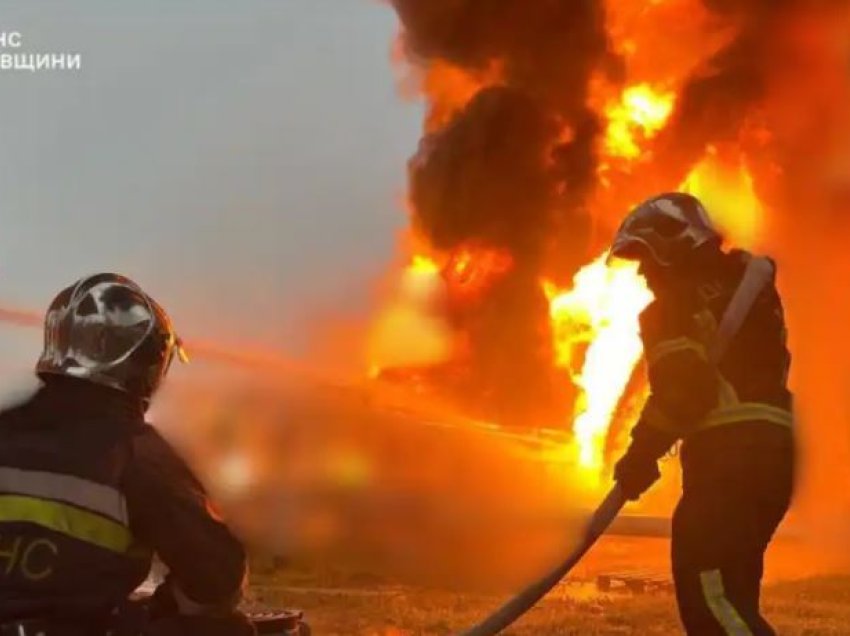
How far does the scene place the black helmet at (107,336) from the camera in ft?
10.5

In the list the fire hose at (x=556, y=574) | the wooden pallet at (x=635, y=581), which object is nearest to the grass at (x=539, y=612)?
the wooden pallet at (x=635, y=581)

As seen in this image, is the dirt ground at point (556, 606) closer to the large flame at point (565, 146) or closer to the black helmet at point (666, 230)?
the black helmet at point (666, 230)

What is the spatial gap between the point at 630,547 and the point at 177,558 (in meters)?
11.4

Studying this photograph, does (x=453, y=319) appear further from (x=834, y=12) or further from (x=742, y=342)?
(x=742, y=342)

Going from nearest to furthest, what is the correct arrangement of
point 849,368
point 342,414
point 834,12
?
point 342,414
point 834,12
point 849,368

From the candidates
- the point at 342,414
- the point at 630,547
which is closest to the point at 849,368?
the point at 630,547

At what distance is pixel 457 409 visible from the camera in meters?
24.5

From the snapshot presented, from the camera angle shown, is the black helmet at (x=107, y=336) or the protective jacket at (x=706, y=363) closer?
the black helmet at (x=107, y=336)

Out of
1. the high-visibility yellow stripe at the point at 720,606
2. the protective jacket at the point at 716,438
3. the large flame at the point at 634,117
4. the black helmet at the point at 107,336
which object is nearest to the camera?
the black helmet at the point at 107,336

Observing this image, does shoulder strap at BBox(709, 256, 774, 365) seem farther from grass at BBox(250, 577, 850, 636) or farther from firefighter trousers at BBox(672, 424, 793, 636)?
grass at BBox(250, 577, 850, 636)

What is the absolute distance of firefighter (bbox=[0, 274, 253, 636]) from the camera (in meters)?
2.91

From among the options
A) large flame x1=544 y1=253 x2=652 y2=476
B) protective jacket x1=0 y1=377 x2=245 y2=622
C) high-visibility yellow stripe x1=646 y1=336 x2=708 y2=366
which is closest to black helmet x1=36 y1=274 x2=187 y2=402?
protective jacket x1=0 y1=377 x2=245 y2=622

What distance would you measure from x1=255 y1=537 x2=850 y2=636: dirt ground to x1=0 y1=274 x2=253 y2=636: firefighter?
233 inches

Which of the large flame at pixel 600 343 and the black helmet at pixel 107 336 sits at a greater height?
the large flame at pixel 600 343
